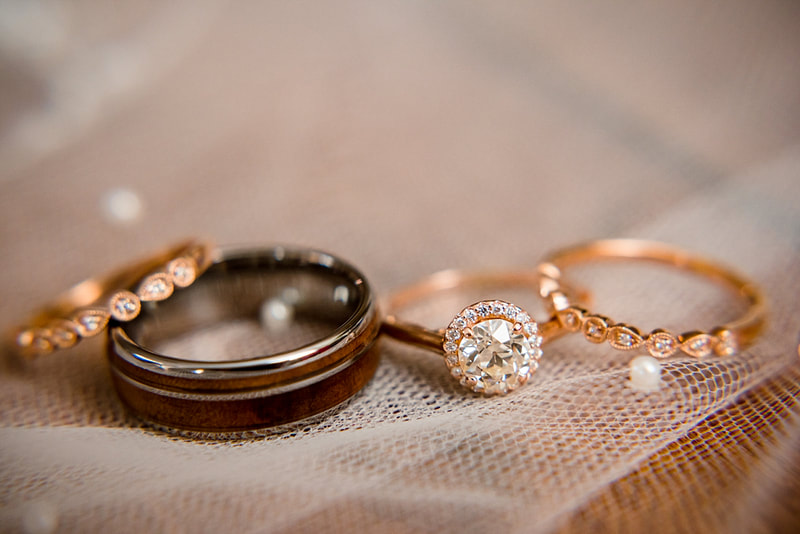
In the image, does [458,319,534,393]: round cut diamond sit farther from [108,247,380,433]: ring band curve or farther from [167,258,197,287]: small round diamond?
[167,258,197,287]: small round diamond

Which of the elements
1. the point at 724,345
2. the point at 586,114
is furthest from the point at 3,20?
the point at 724,345

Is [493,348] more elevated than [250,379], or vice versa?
[250,379]

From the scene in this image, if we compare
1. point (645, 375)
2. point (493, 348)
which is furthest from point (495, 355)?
point (645, 375)

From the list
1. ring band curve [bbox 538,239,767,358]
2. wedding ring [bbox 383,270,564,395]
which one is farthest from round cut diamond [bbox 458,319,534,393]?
ring band curve [bbox 538,239,767,358]

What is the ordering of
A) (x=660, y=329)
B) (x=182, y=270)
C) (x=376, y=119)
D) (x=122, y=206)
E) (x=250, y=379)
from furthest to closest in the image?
(x=376, y=119) → (x=122, y=206) → (x=182, y=270) → (x=660, y=329) → (x=250, y=379)

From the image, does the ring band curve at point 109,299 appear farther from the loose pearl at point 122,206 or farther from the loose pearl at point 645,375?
the loose pearl at point 645,375

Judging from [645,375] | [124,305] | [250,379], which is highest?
[124,305]

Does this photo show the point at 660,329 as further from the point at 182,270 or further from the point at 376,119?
the point at 376,119
